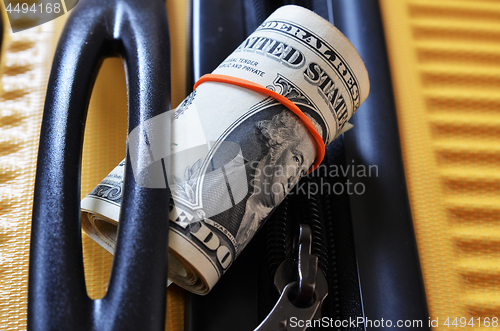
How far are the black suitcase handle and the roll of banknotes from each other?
0.02 metres

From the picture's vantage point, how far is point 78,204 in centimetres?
28

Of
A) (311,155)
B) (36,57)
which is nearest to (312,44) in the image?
(311,155)

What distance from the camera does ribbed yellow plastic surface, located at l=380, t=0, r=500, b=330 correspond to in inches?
14.6

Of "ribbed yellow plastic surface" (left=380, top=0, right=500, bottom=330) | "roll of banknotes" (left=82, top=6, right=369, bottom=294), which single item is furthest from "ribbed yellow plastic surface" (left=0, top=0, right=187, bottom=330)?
"ribbed yellow plastic surface" (left=380, top=0, right=500, bottom=330)

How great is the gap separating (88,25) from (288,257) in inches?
11.4

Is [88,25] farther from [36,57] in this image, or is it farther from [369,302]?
[369,302]

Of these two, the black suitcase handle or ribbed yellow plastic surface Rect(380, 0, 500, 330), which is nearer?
the black suitcase handle

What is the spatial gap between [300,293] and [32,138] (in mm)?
309

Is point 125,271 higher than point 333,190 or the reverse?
the reverse

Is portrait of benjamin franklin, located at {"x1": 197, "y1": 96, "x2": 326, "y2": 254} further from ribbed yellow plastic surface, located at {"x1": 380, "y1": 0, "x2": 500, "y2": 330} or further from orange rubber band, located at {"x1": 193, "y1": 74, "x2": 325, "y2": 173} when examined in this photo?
ribbed yellow plastic surface, located at {"x1": 380, "y1": 0, "x2": 500, "y2": 330}

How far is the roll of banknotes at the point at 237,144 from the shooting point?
0.29m

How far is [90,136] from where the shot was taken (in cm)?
39

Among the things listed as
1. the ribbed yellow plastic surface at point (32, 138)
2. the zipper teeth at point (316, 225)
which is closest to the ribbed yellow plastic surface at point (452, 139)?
the zipper teeth at point (316, 225)

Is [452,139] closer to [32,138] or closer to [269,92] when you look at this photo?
[269,92]
